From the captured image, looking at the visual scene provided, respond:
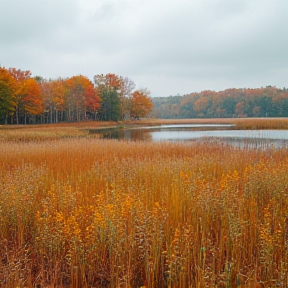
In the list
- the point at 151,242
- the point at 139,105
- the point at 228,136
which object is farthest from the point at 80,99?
the point at 151,242

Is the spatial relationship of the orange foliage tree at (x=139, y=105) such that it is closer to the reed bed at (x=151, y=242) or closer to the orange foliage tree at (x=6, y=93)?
the orange foliage tree at (x=6, y=93)

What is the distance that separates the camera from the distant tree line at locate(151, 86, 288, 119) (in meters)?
97.8

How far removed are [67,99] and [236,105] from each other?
76.6 m

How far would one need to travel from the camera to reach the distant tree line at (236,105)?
97.8m

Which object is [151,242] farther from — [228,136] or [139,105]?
[139,105]

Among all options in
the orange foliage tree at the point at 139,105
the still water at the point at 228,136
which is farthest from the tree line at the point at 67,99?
the still water at the point at 228,136

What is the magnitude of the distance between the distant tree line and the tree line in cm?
3724

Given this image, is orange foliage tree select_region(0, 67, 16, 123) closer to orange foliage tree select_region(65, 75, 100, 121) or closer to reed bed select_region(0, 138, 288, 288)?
orange foliage tree select_region(65, 75, 100, 121)

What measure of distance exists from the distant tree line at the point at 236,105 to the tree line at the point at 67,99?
122 feet

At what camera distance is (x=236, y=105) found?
108m

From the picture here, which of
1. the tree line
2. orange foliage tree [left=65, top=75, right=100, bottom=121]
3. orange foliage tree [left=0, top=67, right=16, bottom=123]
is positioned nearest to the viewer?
orange foliage tree [left=0, top=67, right=16, bottom=123]

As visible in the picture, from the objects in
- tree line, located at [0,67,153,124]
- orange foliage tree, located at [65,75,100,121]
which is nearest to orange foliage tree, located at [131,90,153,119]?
tree line, located at [0,67,153,124]

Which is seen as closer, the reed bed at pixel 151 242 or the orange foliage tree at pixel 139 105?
the reed bed at pixel 151 242

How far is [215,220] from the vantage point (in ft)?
13.1
